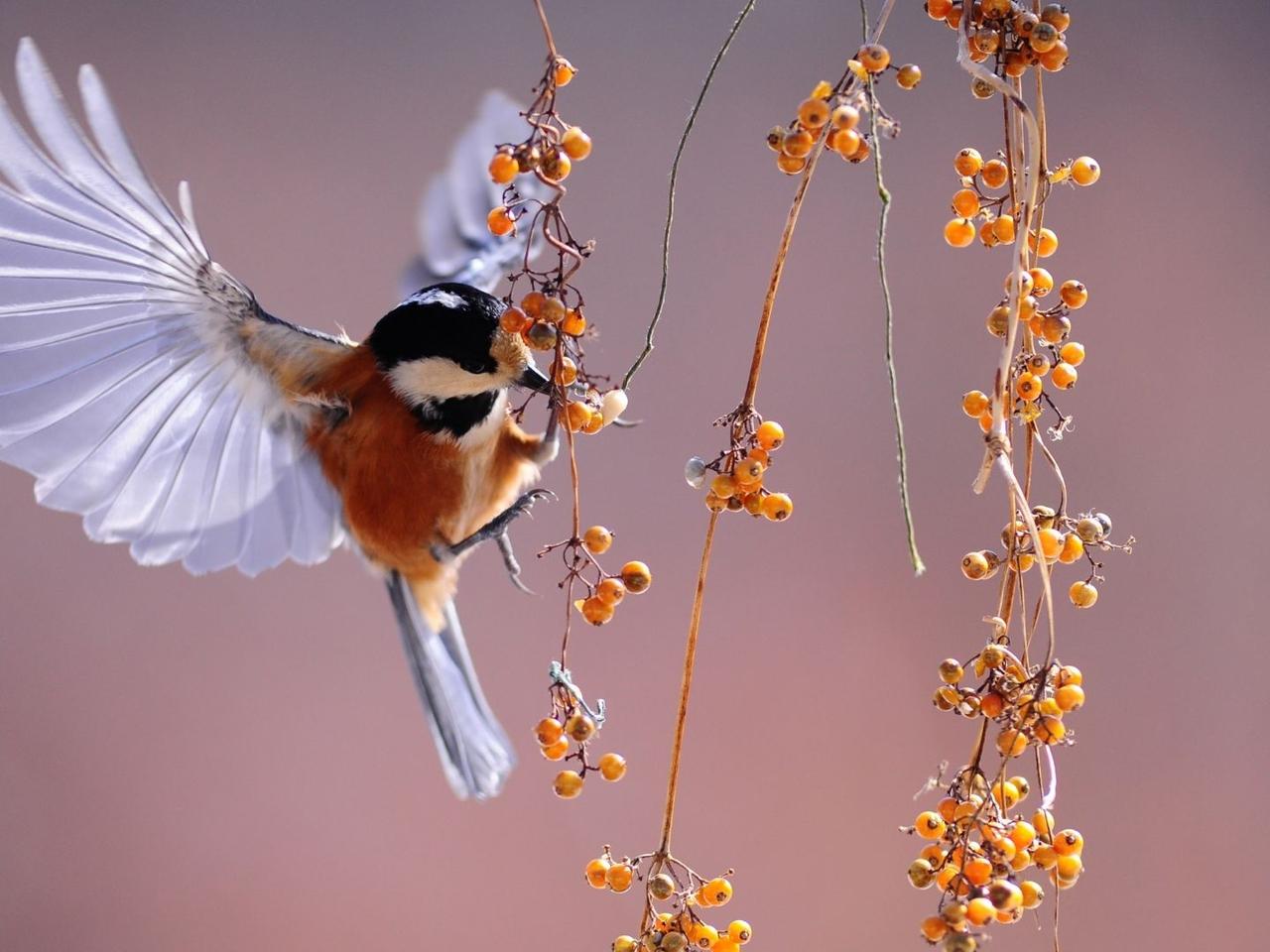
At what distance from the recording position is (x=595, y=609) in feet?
2.01

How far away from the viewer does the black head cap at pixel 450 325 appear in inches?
38.5

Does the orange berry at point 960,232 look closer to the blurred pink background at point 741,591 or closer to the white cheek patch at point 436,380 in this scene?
the white cheek patch at point 436,380

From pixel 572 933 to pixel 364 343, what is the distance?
1143 millimetres

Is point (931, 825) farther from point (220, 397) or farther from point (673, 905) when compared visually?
point (220, 397)

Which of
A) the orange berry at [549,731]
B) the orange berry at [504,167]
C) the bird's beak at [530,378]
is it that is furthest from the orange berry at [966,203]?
the bird's beak at [530,378]

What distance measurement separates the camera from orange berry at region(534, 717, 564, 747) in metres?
0.60

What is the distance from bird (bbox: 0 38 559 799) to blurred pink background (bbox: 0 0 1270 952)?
705 millimetres

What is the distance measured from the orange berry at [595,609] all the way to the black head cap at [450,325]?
1.31ft

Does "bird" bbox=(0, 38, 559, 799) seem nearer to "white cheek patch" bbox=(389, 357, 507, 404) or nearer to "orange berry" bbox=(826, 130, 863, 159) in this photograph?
"white cheek patch" bbox=(389, 357, 507, 404)

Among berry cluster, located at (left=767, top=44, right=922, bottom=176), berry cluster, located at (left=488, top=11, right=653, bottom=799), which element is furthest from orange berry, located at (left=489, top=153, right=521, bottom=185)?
berry cluster, located at (left=767, top=44, right=922, bottom=176)

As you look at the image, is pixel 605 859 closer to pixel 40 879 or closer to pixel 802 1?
pixel 40 879

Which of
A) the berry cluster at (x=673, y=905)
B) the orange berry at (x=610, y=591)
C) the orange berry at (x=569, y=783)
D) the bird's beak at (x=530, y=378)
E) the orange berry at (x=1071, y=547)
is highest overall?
the bird's beak at (x=530, y=378)

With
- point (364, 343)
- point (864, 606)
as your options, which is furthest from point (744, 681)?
point (364, 343)

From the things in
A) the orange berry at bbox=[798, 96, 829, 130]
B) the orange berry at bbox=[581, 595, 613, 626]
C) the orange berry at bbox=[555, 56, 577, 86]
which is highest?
the orange berry at bbox=[555, 56, 577, 86]
